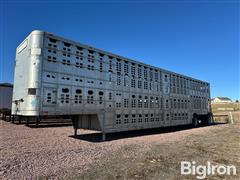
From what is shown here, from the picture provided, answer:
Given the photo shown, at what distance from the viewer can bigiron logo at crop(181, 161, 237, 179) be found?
19.4 ft

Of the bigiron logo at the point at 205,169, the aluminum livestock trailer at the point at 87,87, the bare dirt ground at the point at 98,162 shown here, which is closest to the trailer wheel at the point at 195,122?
the aluminum livestock trailer at the point at 87,87

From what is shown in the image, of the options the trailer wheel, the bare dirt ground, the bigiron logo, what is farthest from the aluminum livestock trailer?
the bigiron logo

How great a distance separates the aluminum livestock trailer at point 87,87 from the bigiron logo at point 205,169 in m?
6.30

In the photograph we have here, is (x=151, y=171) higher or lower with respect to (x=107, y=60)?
lower

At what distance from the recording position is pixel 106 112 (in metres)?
12.2

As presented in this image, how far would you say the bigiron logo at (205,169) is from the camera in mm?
5902

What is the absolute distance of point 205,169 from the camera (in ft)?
20.8

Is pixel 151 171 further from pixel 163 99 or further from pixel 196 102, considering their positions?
pixel 196 102

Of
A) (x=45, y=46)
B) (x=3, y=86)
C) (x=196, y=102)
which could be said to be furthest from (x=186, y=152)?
(x=3, y=86)

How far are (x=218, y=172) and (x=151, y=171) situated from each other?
88.6 inches

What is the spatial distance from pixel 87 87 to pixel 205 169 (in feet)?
24.9

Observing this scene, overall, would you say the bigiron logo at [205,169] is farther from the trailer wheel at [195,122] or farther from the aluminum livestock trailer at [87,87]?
the trailer wheel at [195,122]

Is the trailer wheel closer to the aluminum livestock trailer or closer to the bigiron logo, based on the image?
the aluminum livestock trailer

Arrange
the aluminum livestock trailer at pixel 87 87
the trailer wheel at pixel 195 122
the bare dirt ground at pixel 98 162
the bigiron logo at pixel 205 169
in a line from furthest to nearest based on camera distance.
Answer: the trailer wheel at pixel 195 122 → the aluminum livestock trailer at pixel 87 87 → the bigiron logo at pixel 205 169 → the bare dirt ground at pixel 98 162
